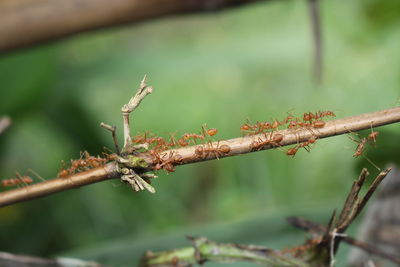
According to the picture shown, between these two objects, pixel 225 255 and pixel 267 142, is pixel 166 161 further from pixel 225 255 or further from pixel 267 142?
pixel 225 255

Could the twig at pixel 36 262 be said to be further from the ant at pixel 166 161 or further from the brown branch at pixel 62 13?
the brown branch at pixel 62 13

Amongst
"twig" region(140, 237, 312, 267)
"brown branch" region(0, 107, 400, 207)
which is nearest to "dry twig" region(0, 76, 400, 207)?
"brown branch" region(0, 107, 400, 207)

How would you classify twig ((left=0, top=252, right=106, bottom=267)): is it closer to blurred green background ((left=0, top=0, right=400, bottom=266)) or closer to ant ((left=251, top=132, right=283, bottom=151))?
ant ((left=251, top=132, right=283, bottom=151))

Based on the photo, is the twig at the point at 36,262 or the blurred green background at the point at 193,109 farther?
the blurred green background at the point at 193,109

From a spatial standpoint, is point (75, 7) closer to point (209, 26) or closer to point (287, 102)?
point (287, 102)

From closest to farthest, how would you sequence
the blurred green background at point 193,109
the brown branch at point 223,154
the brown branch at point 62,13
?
the brown branch at point 223,154
the brown branch at point 62,13
the blurred green background at point 193,109

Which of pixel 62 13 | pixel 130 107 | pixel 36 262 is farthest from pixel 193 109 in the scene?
pixel 130 107

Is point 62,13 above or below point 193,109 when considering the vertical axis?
below

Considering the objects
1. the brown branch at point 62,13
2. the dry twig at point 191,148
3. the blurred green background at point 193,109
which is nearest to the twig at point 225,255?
the dry twig at point 191,148
